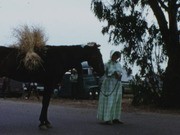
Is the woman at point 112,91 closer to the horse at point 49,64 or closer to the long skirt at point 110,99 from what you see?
the long skirt at point 110,99

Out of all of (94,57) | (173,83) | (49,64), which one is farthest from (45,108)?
(173,83)

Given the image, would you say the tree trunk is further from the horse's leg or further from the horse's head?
the horse's leg

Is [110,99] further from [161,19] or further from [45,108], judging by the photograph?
[161,19]

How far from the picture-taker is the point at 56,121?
16062 millimetres

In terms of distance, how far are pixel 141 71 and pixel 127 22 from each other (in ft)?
7.41

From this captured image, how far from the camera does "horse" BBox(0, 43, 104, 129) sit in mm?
13516

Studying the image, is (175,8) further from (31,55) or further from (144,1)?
(31,55)

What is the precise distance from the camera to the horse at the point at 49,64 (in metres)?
13.5

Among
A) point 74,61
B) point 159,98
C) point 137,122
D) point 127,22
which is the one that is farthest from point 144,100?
point 74,61

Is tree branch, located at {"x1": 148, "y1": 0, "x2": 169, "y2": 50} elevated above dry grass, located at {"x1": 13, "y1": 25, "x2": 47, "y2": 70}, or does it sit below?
above

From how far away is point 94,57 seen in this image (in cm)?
1446

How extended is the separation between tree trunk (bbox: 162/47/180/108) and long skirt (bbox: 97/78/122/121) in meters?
9.00

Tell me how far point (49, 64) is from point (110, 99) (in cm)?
279

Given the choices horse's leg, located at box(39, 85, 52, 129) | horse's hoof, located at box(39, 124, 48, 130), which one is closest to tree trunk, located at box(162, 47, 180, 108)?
horse's leg, located at box(39, 85, 52, 129)
